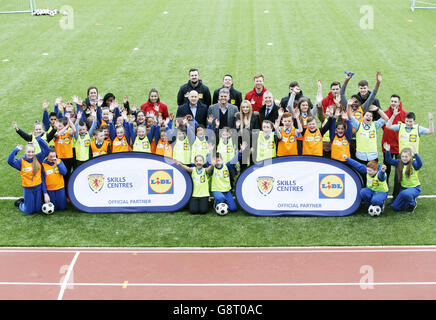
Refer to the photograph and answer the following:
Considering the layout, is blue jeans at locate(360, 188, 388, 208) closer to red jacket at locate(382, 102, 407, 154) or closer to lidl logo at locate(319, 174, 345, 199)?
lidl logo at locate(319, 174, 345, 199)

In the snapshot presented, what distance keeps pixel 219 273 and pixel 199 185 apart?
84.9 inches

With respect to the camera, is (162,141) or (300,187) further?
(162,141)

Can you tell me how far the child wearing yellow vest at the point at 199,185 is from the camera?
34.1 feet

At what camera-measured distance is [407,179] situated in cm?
1023

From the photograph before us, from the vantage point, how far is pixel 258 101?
1206 cm

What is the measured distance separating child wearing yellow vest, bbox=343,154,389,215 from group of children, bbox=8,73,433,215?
2cm

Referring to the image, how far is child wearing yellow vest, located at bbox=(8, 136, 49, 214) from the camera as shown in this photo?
33.9ft

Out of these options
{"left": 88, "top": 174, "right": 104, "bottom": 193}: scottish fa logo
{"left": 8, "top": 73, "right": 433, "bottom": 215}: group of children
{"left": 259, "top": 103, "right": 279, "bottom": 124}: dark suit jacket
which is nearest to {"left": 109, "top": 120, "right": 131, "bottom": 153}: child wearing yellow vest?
{"left": 8, "top": 73, "right": 433, "bottom": 215}: group of children

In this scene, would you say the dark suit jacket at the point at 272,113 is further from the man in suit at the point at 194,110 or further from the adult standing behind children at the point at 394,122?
the adult standing behind children at the point at 394,122

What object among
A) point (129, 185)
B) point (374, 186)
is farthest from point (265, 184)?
point (129, 185)

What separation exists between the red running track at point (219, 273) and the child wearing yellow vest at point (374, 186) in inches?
43.6

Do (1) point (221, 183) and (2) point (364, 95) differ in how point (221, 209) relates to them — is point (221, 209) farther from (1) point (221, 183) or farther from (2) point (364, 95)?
(2) point (364, 95)

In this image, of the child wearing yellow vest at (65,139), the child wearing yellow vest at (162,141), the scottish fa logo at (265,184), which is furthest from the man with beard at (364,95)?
the child wearing yellow vest at (65,139)

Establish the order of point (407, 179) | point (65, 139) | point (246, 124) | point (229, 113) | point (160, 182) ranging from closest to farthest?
1. point (407, 179)
2. point (160, 182)
3. point (246, 124)
4. point (65, 139)
5. point (229, 113)
